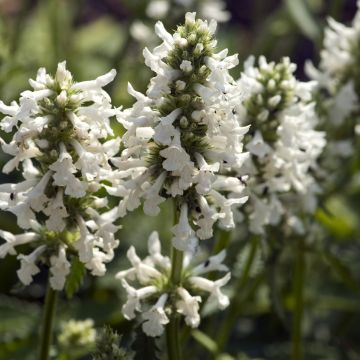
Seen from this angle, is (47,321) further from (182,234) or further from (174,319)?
(182,234)

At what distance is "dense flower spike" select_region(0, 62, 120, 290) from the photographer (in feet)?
8.13

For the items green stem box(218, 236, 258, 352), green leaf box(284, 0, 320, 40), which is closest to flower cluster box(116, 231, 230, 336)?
green stem box(218, 236, 258, 352)

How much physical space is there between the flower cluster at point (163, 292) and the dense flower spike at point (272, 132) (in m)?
0.39

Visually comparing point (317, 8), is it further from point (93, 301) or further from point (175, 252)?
point (175, 252)

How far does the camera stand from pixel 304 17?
505 cm

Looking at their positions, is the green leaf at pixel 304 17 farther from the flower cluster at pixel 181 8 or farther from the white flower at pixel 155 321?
the white flower at pixel 155 321

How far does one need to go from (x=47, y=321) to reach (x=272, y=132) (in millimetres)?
1017

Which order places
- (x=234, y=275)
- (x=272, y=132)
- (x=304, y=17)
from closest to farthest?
(x=272, y=132) → (x=234, y=275) → (x=304, y=17)

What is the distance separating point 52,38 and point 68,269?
3258 mm

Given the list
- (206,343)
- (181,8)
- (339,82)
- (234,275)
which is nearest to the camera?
(206,343)

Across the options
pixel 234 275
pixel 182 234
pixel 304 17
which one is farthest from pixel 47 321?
pixel 304 17

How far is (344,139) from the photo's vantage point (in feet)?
14.0

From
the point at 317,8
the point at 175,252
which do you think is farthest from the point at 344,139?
the point at 317,8

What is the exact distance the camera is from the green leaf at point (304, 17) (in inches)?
198
